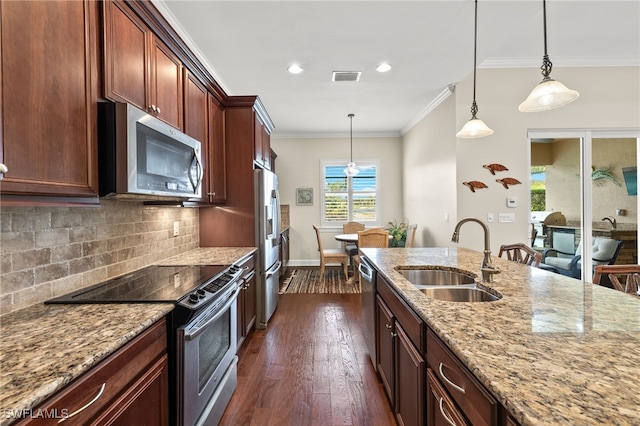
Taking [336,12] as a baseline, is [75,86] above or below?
below

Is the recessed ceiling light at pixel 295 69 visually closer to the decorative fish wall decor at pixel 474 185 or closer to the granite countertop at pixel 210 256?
the granite countertop at pixel 210 256

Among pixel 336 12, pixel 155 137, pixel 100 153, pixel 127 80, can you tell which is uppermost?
pixel 336 12

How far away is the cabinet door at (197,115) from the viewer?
7.11 feet

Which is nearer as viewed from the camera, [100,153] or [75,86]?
[75,86]

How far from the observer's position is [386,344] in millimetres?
1826

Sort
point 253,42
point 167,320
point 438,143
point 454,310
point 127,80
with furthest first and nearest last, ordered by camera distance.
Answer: point 438,143 < point 253,42 < point 127,80 < point 167,320 < point 454,310

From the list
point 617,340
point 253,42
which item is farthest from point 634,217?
point 253,42

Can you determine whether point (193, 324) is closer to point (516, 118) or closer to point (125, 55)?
point (125, 55)

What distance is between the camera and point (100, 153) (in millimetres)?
1290

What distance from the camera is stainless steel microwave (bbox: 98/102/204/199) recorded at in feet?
4.24

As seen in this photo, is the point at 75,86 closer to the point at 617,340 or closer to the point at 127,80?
the point at 127,80

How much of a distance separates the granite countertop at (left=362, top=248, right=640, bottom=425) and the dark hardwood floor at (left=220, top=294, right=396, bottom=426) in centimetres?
103

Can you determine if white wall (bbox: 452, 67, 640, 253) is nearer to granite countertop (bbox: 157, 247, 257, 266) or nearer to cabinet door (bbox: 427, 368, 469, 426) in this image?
granite countertop (bbox: 157, 247, 257, 266)

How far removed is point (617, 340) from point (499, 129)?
323 cm
